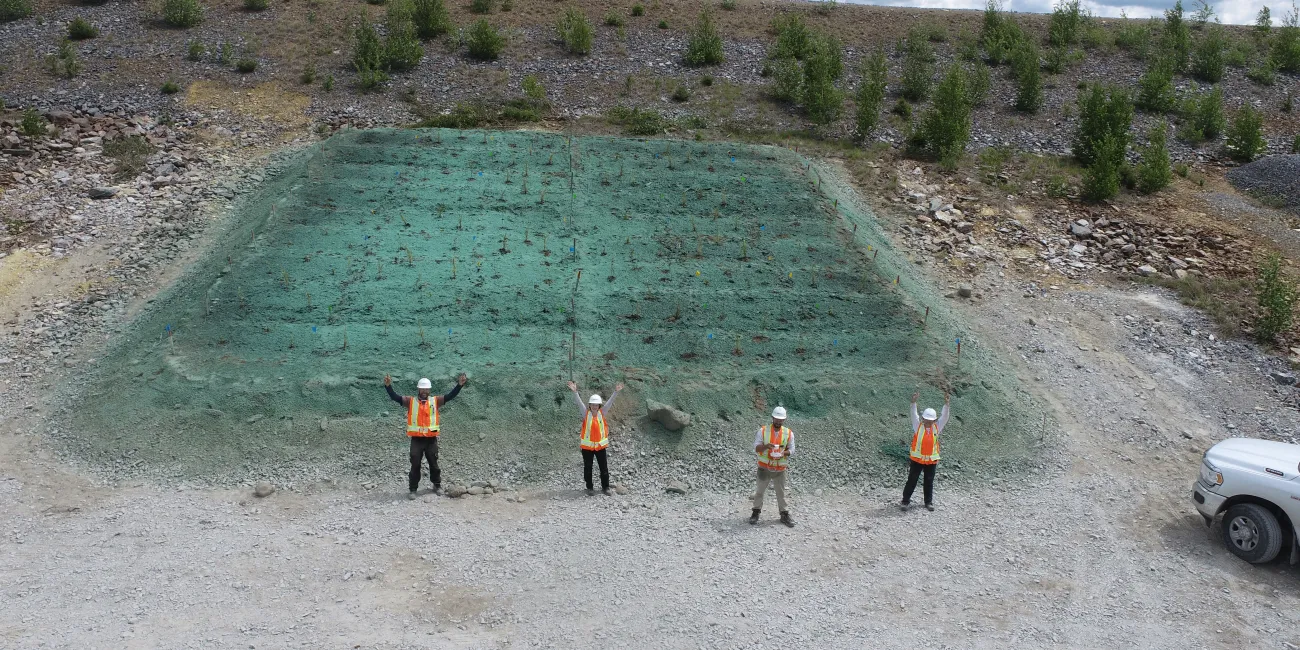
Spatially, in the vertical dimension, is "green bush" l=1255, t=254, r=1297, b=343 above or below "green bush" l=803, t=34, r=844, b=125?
below

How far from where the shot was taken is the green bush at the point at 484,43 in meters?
21.2

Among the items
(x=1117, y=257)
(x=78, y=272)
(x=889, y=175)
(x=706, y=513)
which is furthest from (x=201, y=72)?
(x=1117, y=257)

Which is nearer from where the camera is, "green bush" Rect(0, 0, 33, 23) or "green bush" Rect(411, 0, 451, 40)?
"green bush" Rect(0, 0, 33, 23)

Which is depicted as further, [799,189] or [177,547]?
[799,189]

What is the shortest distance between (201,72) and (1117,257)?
782 inches

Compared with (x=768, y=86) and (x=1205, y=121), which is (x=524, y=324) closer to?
(x=768, y=86)

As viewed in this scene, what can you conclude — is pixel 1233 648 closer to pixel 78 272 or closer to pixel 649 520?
pixel 649 520

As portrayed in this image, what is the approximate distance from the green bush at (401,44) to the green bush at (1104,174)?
1537cm

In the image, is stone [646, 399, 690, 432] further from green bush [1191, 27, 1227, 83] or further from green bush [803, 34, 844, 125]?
green bush [1191, 27, 1227, 83]

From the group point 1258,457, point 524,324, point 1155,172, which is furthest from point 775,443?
point 1155,172

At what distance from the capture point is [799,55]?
22.8 m

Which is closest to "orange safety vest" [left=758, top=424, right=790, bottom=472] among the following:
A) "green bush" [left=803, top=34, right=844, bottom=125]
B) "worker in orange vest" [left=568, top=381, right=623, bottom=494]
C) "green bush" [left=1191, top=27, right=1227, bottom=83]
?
"worker in orange vest" [left=568, top=381, right=623, bottom=494]

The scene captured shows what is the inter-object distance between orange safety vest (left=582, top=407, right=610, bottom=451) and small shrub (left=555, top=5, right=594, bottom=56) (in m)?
15.3

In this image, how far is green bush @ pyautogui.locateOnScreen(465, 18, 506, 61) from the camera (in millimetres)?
21186
